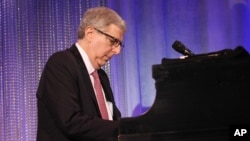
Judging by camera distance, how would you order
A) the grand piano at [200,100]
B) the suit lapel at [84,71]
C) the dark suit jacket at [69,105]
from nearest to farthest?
the grand piano at [200,100] → the dark suit jacket at [69,105] → the suit lapel at [84,71]

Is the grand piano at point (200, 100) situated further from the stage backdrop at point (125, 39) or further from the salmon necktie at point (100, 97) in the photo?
the stage backdrop at point (125, 39)

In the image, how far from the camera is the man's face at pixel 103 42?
2273 mm

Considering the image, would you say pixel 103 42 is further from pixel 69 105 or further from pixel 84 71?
pixel 69 105

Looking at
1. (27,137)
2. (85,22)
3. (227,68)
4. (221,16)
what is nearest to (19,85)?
(27,137)

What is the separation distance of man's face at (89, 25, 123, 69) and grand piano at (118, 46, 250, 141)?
618 mm

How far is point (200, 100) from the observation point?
1.67 metres

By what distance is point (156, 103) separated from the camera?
1.70 m

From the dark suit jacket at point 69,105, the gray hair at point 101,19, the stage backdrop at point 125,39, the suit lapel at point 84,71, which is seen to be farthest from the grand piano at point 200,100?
the stage backdrop at point 125,39

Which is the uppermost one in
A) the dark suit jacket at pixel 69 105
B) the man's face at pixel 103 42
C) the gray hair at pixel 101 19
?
the gray hair at pixel 101 19

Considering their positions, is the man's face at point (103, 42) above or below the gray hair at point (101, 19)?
below

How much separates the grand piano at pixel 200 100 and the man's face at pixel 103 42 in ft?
2.03

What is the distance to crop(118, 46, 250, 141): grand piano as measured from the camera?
1.66 meters

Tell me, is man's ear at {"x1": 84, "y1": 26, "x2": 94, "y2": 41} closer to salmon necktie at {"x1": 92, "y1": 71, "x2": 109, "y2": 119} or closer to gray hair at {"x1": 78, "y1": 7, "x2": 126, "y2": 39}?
gray hair at {"x1": 78, "y1": 7, "x2": 126, "y2": 39}

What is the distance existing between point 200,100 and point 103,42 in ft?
2.48
